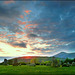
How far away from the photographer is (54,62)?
21.8 meters

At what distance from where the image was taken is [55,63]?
21.8 m

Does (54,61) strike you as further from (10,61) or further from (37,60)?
(10,61)

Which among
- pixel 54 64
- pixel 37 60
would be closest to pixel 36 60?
pixel 37 60

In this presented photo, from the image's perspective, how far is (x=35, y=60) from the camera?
37.7 meters

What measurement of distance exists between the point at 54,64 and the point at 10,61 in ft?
61.8

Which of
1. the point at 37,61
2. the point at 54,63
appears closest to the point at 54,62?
the point at 54,63

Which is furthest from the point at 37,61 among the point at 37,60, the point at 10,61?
the point at 10,61

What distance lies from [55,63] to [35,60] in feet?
54.5

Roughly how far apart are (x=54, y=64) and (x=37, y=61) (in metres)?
15.5

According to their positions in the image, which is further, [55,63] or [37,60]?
[37,60]

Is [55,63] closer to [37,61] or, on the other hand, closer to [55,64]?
[55,64]

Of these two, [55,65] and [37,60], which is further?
[37,60]

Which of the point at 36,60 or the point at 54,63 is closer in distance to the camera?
the point at 54,63

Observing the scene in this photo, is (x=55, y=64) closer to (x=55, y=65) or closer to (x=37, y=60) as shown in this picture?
(x=55, y=65)
